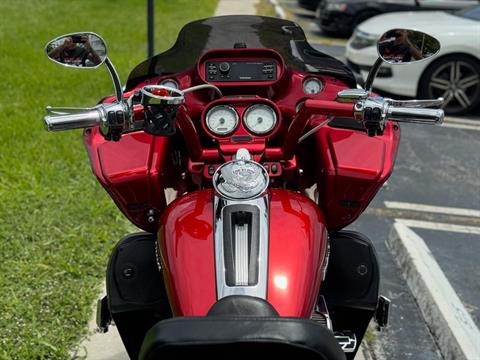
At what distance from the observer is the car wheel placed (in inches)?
281

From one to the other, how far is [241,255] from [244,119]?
1.82ft

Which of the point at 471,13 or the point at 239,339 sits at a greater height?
the point at 239,339

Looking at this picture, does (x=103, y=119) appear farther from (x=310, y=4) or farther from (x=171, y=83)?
(x=310, y=4)

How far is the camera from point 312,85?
230 centimetres

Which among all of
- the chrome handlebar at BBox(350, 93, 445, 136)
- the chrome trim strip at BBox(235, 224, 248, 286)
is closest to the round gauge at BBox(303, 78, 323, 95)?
the chrome handlebar at BBox(350, 93, 445, 136)

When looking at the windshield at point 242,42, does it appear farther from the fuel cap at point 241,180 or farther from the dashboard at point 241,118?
the fuel cap at point 241,180

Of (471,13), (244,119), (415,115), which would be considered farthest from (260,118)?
(471,13)

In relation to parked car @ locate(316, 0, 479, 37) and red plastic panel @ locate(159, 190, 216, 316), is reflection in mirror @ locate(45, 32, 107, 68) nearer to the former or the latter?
red plastic panel @ locate(159, 190, 216, 316)

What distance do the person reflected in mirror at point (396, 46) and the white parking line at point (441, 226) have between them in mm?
2579

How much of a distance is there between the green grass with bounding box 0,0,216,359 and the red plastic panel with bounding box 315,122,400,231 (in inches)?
57.9

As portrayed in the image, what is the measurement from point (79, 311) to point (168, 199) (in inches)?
44.1

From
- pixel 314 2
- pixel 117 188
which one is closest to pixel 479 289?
pixel 117 188

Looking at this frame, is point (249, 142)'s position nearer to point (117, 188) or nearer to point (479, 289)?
point (117, 188)

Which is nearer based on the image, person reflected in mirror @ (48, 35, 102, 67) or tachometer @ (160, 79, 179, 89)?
person reflected in mirror @ (48, 35, 102, 67)
